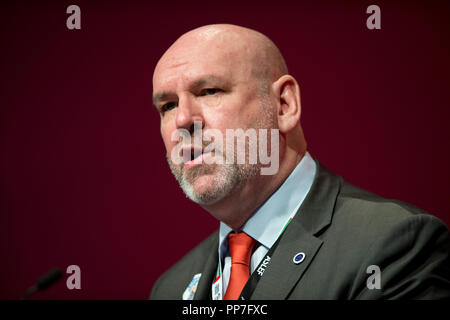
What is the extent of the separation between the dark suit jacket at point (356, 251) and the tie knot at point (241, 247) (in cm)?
17

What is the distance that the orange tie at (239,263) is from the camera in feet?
5.33

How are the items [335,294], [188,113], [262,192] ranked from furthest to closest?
[262,192]
[188,113]
[335,294]

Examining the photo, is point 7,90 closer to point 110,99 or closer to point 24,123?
point 24,123

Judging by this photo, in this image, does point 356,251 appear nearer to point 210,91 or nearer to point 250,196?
point 250,196

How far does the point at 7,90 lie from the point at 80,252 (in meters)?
0.99

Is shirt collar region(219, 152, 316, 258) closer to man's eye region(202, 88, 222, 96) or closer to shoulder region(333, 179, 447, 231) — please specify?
shoulder region(333, 179, 447, 231)

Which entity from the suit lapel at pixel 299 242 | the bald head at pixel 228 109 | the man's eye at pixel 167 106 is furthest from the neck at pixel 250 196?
the man's eye at pixel 167 106

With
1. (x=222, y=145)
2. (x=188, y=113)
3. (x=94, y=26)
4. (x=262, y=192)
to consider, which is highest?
(x=94, y=26)

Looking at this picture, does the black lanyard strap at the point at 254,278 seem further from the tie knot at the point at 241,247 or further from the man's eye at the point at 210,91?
the man's eye at the point at 210,91

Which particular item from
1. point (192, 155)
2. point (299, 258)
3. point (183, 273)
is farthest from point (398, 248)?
point (183, 273)

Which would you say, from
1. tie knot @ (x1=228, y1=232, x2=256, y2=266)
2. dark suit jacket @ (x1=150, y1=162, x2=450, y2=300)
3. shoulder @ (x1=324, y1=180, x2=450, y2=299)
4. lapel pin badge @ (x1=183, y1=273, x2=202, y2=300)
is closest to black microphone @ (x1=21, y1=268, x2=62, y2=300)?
lapel pin badge @ (x1=183, y1=273, x2=202, y2=300)

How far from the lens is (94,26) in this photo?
278 cm

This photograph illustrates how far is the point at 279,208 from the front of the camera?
5.61 ft

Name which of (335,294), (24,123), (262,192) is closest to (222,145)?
(262,192)
